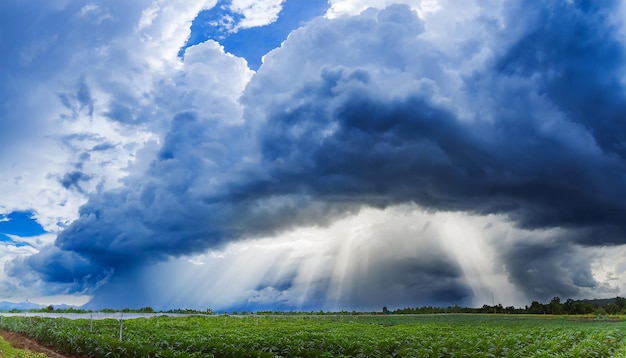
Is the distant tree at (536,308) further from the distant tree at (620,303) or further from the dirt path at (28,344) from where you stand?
the dirt path at (28,344)

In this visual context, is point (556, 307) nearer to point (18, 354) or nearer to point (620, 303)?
point (620, 303)

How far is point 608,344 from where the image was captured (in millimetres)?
28656

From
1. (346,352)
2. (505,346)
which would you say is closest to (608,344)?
(505,346)

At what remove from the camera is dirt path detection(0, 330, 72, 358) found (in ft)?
94.2

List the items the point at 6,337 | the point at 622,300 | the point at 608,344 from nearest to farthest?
the point at 608,344
the point at 6,337
the point at 622,300

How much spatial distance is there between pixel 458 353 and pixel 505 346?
18.8 ft

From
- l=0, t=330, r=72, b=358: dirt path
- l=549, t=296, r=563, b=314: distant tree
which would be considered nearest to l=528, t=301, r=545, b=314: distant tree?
l=549, t=296, r=563, b=314: distant tree

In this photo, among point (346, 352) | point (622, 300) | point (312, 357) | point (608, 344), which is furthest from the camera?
point (622, 300)

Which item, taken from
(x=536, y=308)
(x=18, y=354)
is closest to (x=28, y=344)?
(x=18, y=354)

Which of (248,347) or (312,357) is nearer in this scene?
(312,357)

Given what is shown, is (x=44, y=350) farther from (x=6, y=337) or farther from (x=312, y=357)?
(x=312, y=357)

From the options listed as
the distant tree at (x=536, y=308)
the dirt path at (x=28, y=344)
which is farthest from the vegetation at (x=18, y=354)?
the distant tree at (x=536, y=308)

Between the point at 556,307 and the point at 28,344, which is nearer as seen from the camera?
the point at 28,344

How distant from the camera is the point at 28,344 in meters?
34.0
